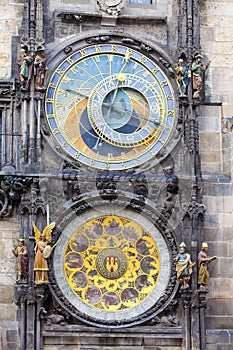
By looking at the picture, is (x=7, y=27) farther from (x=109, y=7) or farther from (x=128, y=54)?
(x=128, y=54)

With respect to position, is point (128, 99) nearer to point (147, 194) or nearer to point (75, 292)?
point (147, 194)

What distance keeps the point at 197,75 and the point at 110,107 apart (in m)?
1.46

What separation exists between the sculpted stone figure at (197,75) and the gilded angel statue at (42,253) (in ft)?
10.7

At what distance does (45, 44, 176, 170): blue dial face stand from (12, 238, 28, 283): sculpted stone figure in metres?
1.72

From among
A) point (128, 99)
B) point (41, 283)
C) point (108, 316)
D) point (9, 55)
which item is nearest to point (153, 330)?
point (108, 316)

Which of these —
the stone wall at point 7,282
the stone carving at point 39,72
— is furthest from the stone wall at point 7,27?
the stone wall at point 7,282

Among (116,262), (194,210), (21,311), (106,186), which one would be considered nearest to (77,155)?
(106,186)

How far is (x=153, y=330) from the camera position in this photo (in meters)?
16.7

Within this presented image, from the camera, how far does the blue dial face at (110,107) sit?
57.4 feet

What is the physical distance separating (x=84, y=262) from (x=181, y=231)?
154cm

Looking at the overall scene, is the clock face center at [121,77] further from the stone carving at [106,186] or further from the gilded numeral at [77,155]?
the stone carving at [106,186]

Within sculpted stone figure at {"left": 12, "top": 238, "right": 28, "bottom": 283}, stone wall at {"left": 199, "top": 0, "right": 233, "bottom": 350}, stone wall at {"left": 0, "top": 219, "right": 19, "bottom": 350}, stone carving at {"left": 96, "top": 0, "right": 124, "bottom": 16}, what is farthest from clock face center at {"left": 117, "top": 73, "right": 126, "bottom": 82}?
sculpted stone figure at {"left": 12, "top": 238, "right": 28, "bottom": 283}

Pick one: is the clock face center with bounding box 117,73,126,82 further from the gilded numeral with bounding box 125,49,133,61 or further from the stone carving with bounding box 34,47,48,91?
the stone carving with bounding box 34,47,48,91

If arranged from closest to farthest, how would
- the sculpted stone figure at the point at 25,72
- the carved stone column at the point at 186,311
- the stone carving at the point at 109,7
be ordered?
the carved stone column at the point at 186,311 < the sculpted stone figure at the point at 25,72 < the stone carving at the point at 109,7
